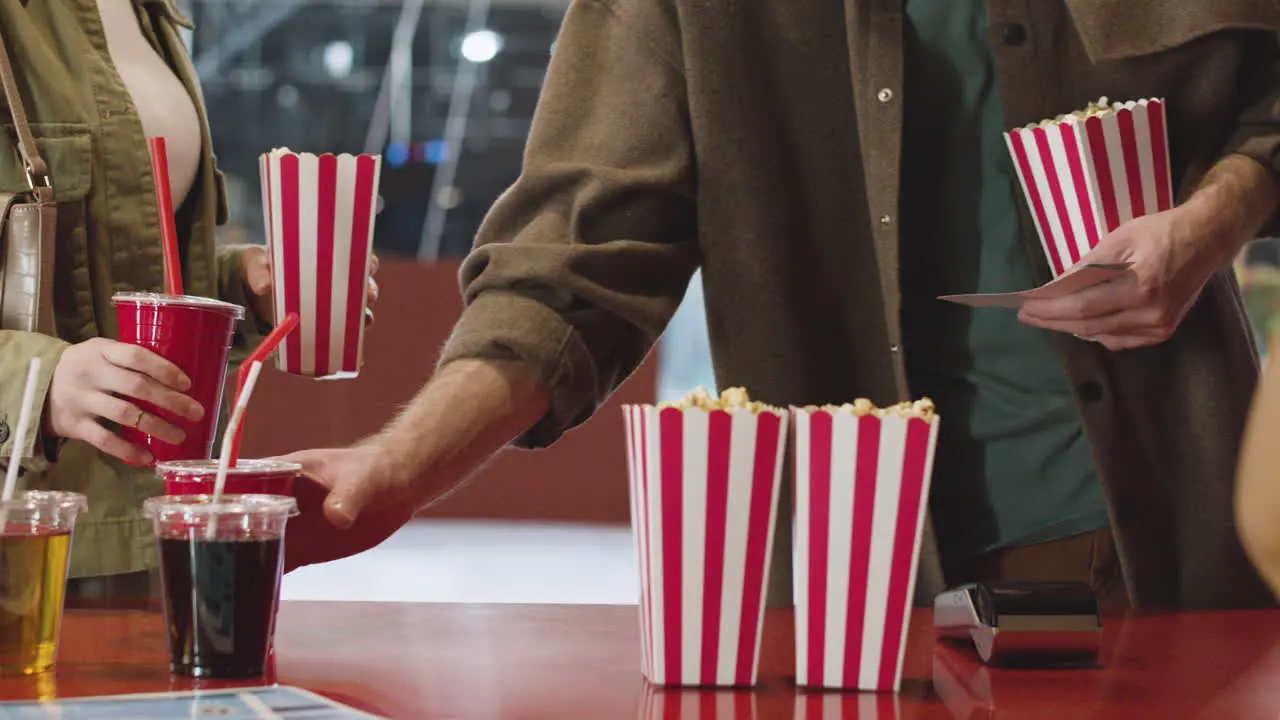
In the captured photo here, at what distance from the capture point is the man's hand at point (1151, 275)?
1.54 meters

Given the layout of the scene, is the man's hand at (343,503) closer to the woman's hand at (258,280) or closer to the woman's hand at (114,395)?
the woman's hand at (114,395)

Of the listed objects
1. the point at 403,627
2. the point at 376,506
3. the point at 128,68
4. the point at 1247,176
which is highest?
the point at 128,68

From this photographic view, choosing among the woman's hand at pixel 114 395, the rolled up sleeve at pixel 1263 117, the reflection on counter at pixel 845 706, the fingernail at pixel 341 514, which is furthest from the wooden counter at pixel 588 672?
the rolled up sleeve at pixel 1263 117

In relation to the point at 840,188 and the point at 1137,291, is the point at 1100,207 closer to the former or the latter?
the point at 1137,291

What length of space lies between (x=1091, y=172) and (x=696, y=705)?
797mm

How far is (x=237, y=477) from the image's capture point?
4.01 feet

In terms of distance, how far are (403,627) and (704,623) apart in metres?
0.36

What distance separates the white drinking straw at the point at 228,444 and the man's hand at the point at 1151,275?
77cm

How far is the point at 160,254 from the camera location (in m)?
2.20

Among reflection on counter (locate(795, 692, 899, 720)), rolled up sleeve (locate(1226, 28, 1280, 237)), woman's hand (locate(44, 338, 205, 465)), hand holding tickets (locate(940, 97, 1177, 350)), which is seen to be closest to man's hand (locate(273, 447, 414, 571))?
woman's hand (locate(44, 338, 205, 465))

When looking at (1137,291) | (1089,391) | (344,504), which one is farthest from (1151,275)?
(344,504)

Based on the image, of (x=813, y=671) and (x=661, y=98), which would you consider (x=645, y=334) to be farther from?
(x=813, y=671)

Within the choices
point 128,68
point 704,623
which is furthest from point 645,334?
point 128,68

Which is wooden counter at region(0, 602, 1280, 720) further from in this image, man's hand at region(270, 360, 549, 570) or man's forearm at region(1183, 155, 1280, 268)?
man's forearm at region(1183, 155, 1280, 268)
